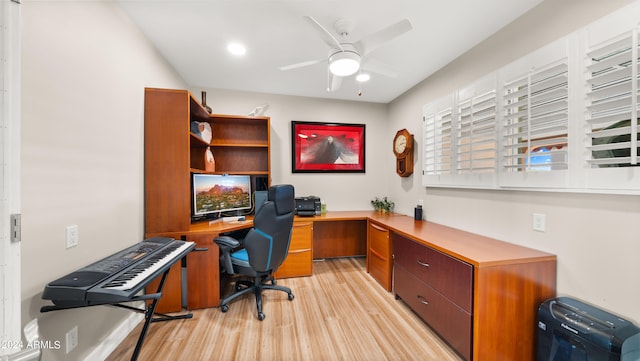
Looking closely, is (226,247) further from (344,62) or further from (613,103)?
(613,103)

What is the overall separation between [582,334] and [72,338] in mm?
2831

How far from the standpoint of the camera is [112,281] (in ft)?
3.68

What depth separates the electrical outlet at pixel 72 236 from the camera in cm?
127

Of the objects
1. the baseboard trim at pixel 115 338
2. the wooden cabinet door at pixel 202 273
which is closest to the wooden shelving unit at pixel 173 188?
the wooden cabinet door at pixel 202 273

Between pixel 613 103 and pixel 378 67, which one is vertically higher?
pixel 378 67

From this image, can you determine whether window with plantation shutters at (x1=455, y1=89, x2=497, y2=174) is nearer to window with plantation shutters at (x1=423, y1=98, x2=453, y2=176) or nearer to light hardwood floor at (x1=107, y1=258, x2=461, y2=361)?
window with plantation shutters at (x1=423, y1=98, x2=453, y2=176)

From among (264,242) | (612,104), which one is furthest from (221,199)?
(612,104)

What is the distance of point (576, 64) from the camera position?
4.61 ft

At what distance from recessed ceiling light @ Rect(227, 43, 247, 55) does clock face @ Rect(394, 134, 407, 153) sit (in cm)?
224

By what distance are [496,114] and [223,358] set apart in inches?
113

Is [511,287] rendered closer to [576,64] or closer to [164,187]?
[576,64]

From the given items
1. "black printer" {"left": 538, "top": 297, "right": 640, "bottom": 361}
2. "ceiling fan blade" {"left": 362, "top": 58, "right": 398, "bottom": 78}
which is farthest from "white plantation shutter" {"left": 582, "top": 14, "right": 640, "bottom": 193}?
"ceiling fan blade" {"left": 362, "top": 58, "right": 398, "bottom": 78}

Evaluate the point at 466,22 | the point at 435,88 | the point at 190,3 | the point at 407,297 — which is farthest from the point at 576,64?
the point at 190,3

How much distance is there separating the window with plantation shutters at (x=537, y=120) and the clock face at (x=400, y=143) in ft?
4.31
